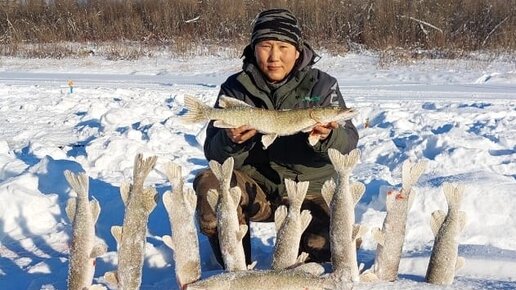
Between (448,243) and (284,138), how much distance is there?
1.22 m

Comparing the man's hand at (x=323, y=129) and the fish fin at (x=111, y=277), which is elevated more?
the man's hand at (x=323, y=129)

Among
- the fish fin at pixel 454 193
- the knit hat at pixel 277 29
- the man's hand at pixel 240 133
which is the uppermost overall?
the knit hat at pixel 277 29

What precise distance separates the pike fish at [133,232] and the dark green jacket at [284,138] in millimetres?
714

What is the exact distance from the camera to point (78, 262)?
105 inches

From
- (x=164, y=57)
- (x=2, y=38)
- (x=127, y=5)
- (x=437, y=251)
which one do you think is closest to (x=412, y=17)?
(x=164, y=57)

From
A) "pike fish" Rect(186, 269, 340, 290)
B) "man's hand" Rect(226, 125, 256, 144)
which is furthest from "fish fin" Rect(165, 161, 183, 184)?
"pike fish" Rect(186, 269, 340, 290)

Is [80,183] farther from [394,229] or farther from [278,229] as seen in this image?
[394,229]

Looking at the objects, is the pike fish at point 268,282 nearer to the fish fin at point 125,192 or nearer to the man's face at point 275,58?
the fish fin at point 125,192

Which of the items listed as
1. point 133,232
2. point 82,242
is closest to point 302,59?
point 133,232

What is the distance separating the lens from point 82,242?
269 centimetres

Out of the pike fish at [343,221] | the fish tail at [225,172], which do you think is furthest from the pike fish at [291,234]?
the fish tail at [225,172]

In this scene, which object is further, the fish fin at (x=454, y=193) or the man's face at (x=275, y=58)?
the man's face at (x=275, y=58)

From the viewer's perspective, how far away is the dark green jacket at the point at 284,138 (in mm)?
3434

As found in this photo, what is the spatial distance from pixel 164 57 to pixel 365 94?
30.0 ft
